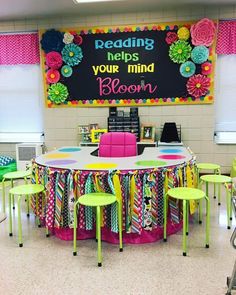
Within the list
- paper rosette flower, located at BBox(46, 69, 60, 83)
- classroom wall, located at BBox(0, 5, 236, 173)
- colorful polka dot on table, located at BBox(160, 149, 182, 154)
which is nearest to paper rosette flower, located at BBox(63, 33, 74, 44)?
classroom wall, located at BBox(0, 5, 236, 173)

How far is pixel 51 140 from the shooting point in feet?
19.5

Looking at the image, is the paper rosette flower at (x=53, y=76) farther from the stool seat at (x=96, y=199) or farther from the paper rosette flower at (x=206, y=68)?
the stool seat at (x=96, y=199)

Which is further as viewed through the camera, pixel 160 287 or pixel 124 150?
pixel 124 150

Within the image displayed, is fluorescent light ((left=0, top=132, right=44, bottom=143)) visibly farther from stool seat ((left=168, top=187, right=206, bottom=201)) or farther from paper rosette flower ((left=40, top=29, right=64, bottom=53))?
stool seat ((left=168, top=187, right=206, bottom=201))

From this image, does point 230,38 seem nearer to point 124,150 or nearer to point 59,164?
point 124,150

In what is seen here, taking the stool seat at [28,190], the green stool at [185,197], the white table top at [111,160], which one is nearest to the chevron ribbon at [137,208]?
the white table top at [111,160]

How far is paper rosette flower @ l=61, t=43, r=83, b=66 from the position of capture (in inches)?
218

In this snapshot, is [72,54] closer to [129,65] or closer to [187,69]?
[129,65]

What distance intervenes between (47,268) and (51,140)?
11.4ft

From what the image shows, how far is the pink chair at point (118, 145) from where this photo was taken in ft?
13.5

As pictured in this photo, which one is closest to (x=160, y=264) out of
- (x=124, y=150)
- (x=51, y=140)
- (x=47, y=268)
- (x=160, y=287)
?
(x=160, y=287)

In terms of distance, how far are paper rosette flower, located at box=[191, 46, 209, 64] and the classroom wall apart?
0.50 metres

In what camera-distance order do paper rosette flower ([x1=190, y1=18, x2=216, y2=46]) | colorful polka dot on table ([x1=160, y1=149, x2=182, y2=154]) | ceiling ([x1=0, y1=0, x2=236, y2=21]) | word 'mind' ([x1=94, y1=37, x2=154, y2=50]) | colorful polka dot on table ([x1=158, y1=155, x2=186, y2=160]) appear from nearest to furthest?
colorful polka dot on table ([x1=158, y1=155, x2=186, y2=160]) < colorful polka dot on table ([x1=160, y1=149, x2=182, y2=154]) < ceiling ([x1=0, y1=0, x2=236, y2=21]) < paper rosette flower ([x1=190, y1=18, x2=216, y2=46]) < word 'mind' ([x1=94, y1=37, x2=154, y2=50])

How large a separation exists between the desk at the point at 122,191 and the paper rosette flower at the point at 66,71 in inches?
105
